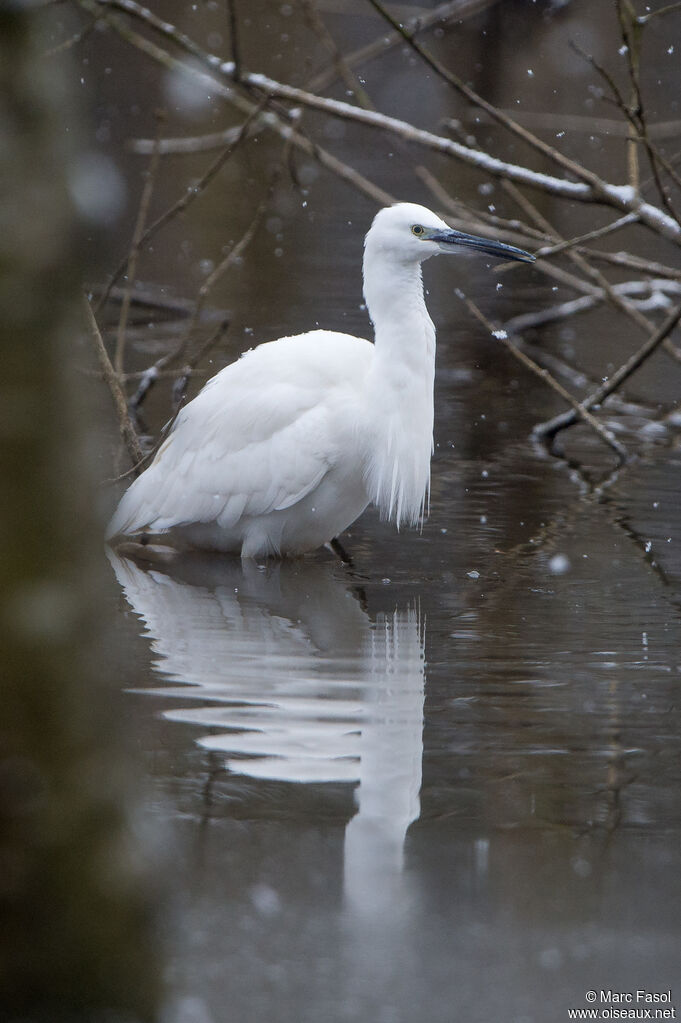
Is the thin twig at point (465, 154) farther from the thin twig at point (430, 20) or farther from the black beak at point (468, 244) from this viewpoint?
the black beak at point (468, 244)

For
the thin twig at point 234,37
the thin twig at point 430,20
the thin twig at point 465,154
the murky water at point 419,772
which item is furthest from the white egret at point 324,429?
the thin twig at point 234,37

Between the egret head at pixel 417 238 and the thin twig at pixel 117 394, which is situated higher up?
the egret head at pixel 417 238

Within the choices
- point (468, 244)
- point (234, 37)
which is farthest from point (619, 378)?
point (234, 37)

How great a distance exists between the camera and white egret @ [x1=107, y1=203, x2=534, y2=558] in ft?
18.1

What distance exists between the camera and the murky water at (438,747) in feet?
9.63

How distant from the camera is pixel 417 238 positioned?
5.54m

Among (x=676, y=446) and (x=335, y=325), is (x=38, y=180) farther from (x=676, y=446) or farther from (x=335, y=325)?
(x=335, y=325)

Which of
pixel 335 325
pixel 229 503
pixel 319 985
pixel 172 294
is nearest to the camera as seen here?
pixel 319 985

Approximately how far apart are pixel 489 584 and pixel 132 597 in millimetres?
1303

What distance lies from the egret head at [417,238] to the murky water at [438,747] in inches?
46.0

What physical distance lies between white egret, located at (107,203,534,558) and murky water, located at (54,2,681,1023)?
224 mm

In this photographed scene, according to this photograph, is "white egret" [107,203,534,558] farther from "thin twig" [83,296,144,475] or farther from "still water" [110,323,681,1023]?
"thin twig" [83,296,144,475]

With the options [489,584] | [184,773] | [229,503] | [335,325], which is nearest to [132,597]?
[229,503]

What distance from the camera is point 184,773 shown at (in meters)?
3.71
